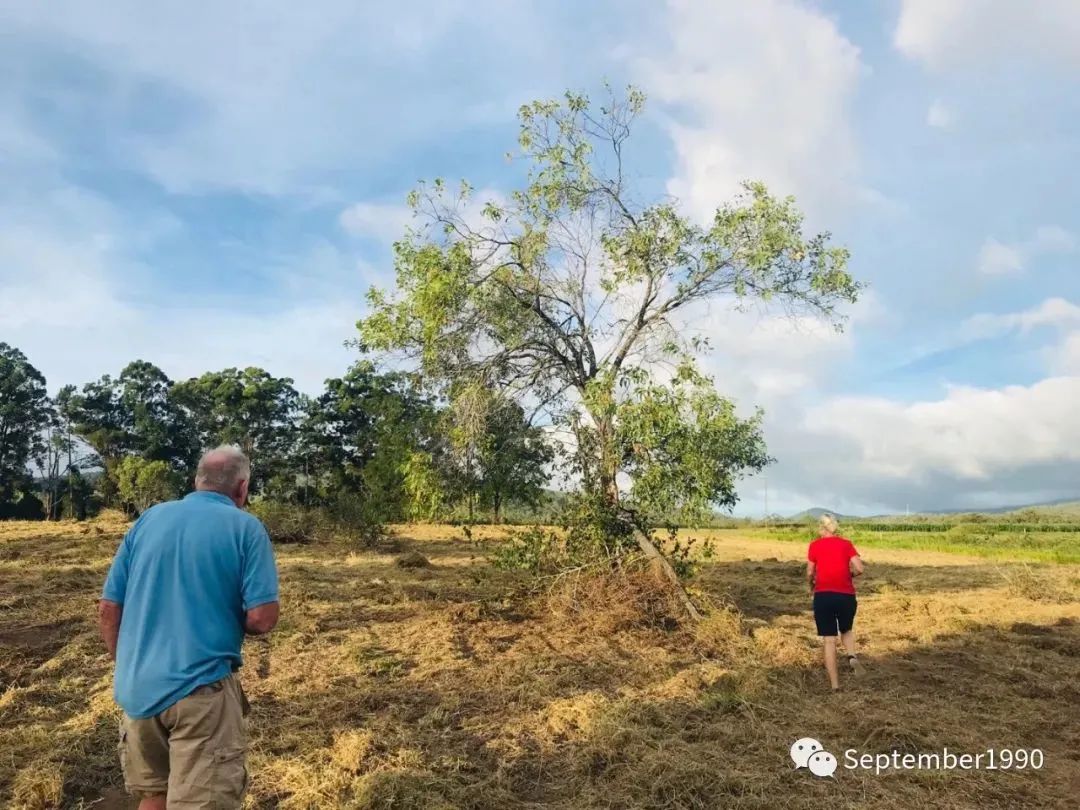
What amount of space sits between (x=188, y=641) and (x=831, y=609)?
6.22 metres

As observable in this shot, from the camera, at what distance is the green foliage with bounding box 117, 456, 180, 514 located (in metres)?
34.9

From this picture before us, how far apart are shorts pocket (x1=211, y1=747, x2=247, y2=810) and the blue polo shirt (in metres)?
0.31

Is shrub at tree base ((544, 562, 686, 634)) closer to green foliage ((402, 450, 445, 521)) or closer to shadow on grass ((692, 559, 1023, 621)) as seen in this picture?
shadow on grass ((692, 559, 1023, 621))

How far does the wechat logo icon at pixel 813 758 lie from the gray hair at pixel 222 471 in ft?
13.8

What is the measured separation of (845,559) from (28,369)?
5081 centimetres

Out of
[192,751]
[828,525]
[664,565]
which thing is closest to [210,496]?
[192,751]

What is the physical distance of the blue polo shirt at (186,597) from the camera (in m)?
2.93

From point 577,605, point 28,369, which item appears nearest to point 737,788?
point 577,605

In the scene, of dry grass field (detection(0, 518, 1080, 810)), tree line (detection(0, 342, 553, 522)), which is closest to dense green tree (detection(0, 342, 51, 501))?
tree line (detection(0, 342, 553, 522))

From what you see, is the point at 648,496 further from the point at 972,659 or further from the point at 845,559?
the point at 972,659

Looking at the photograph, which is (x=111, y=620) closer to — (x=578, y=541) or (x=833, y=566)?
(x=833, y=566)

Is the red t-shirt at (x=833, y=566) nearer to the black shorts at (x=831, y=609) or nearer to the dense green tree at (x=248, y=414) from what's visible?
the black shorts at (x=831, y=609)

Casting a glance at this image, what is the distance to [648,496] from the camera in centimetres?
947

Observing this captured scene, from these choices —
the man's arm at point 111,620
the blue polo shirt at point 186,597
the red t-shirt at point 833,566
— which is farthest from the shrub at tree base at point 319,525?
the blue polo shirt at point 186,597
